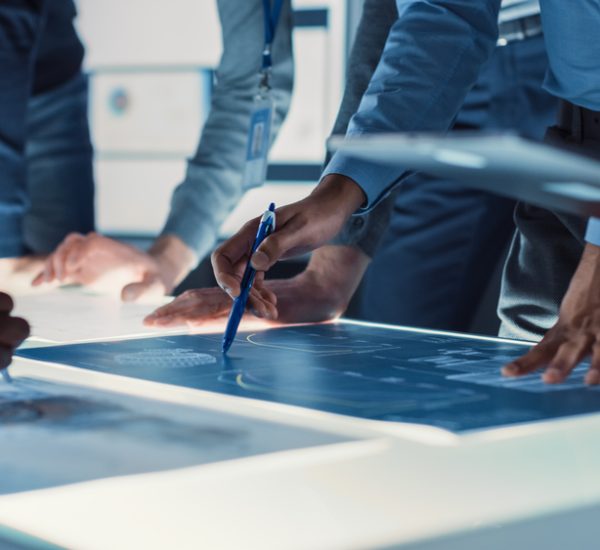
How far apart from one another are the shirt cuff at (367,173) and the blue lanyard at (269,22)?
488mm

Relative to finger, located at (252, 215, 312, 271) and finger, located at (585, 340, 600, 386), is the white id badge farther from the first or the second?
finger, located at (585, 340, 600, 386)

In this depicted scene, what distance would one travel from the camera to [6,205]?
1.69m

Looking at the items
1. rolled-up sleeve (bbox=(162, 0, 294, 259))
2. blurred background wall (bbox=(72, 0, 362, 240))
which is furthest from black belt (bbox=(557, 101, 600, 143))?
blurred background wall (bbox=(72, 0, 362, 240))

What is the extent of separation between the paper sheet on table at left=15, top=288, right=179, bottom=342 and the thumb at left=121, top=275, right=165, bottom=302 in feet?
0.07

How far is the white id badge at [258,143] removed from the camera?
5.23 feet

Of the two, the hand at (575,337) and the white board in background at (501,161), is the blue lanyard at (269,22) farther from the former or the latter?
the white board in background at (501,161)

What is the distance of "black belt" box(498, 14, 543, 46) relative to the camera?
1.62 m

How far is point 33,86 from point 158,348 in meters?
1.35

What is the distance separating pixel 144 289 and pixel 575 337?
89cm

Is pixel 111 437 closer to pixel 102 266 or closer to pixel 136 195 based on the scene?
pixel 102 266

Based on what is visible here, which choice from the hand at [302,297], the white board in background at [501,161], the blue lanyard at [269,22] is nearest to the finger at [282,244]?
the hand at [302,297]

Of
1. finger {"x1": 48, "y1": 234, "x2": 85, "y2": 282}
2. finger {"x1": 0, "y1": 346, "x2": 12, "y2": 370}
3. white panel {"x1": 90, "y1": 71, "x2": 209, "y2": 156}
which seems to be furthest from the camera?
white panel {"x1": 90, "y1": 71, "x2": 209, "y2": 156}

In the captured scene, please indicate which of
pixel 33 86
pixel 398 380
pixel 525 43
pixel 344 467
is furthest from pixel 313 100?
pixel 344 467

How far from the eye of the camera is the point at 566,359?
0.88 metres
